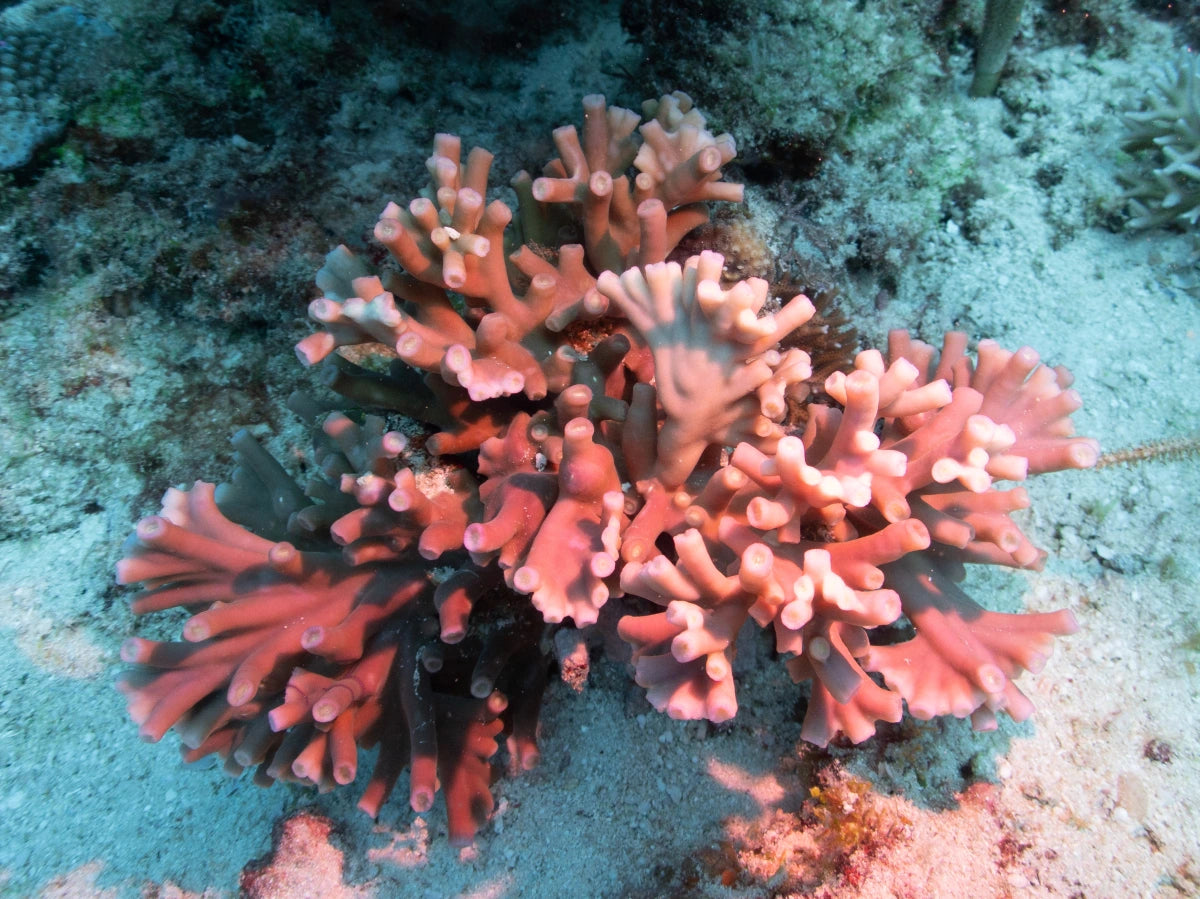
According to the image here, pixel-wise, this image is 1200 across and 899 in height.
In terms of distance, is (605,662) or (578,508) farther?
(605,662)

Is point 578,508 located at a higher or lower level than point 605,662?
higher

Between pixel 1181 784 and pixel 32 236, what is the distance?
19.5 feet

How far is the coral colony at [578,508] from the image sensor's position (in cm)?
190

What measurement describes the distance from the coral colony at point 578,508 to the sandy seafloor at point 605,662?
53 cm

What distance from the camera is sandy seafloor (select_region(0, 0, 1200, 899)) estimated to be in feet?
7.88

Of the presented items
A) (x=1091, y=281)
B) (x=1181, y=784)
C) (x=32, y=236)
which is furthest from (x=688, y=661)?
(x=32, y=236)

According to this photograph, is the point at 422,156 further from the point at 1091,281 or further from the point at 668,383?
the point at 1091,281

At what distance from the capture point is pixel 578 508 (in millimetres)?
2104

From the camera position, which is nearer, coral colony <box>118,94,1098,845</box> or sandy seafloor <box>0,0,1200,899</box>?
coral colony <box>118,94,1098,845</box>

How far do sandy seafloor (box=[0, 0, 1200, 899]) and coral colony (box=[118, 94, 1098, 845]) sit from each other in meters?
0.53

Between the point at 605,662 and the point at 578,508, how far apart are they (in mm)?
1286

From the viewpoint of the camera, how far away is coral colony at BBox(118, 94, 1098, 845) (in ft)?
6.23

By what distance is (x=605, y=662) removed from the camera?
10.1 feet

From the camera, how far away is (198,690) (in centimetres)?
233
